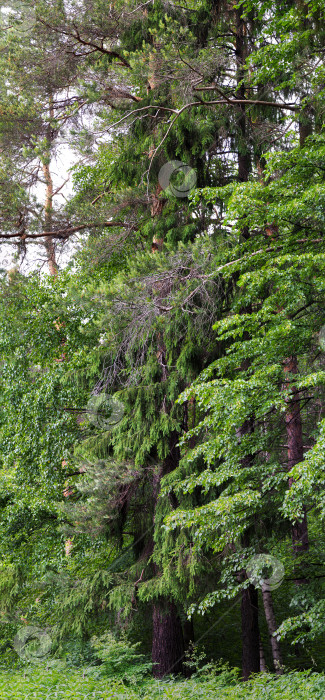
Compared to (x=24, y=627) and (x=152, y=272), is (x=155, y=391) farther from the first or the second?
(x=24, y=627)

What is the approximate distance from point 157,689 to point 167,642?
2.38m

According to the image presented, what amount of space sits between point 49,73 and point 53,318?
449 cm

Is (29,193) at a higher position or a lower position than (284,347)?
higher

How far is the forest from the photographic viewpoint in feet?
25.8

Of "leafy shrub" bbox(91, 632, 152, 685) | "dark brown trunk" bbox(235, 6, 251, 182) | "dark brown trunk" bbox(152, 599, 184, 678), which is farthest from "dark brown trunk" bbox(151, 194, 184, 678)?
"dark brown trunk" bbox(235, 6, 251, 182)

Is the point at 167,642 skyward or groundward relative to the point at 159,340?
groundward

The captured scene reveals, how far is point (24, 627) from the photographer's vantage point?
437 inches

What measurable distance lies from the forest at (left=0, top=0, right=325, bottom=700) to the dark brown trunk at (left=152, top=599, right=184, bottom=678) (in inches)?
1.4

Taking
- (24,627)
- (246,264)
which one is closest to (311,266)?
(246,264)

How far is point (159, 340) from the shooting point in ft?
33.2

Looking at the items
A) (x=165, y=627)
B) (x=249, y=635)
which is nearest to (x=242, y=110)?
(x=165, y=627)

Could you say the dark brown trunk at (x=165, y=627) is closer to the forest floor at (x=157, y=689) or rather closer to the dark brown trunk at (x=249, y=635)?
the dark brown trunk at (x=249, y=635)

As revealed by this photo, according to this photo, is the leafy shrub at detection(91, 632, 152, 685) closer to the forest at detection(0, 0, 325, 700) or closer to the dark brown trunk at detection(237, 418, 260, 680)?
the forest at detection(0, 0, 325, 700)

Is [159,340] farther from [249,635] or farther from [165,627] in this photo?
[249,635]
